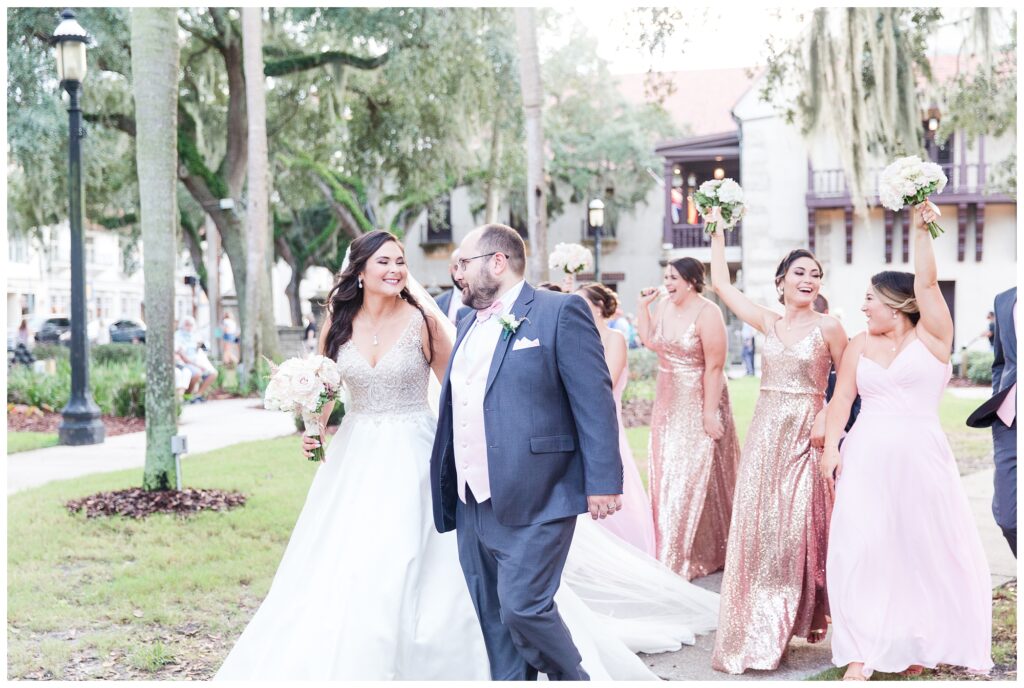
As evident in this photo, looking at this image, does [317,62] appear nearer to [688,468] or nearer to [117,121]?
[117,121]

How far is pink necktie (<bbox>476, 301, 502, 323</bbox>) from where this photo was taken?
3.92 metres

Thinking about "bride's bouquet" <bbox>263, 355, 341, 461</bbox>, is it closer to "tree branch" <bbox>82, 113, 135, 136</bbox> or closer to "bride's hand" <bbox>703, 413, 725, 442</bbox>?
"bride's hand" <bbox>703, 413, 725, 442</bbox>

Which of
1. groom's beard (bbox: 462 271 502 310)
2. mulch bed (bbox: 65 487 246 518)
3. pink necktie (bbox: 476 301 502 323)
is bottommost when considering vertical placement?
mulch bed (bbox: 65 487 246 518)

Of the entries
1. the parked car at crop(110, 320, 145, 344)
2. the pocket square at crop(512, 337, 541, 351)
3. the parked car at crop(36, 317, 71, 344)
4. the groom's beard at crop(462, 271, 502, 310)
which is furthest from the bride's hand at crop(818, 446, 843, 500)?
the parked car at crop(36, 317, 71, 344)

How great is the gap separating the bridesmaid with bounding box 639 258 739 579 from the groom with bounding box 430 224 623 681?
2824 mm

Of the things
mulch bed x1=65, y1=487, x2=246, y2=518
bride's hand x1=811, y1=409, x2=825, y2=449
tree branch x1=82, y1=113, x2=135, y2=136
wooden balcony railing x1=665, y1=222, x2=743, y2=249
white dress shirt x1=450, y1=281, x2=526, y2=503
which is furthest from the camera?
wooden balcony railing x1=665, y1=222, x2=743, y2=249

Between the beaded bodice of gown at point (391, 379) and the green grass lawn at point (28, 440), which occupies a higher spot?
the beaded bodice of gown at point (391, 379)

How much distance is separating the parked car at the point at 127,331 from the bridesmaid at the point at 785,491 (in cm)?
3738

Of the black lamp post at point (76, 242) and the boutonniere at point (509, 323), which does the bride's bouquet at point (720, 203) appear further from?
the black lamp post at point (76, 242)

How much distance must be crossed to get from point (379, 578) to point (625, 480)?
9.30 feet

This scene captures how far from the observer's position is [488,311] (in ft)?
13.0

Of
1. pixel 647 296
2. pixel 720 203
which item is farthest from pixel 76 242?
pixel 720 203

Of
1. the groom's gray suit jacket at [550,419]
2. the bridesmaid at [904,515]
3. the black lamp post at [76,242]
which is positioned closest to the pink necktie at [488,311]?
the groom's gray suit jacket at [550,419]

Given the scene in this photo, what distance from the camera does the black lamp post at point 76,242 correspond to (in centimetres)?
1220
